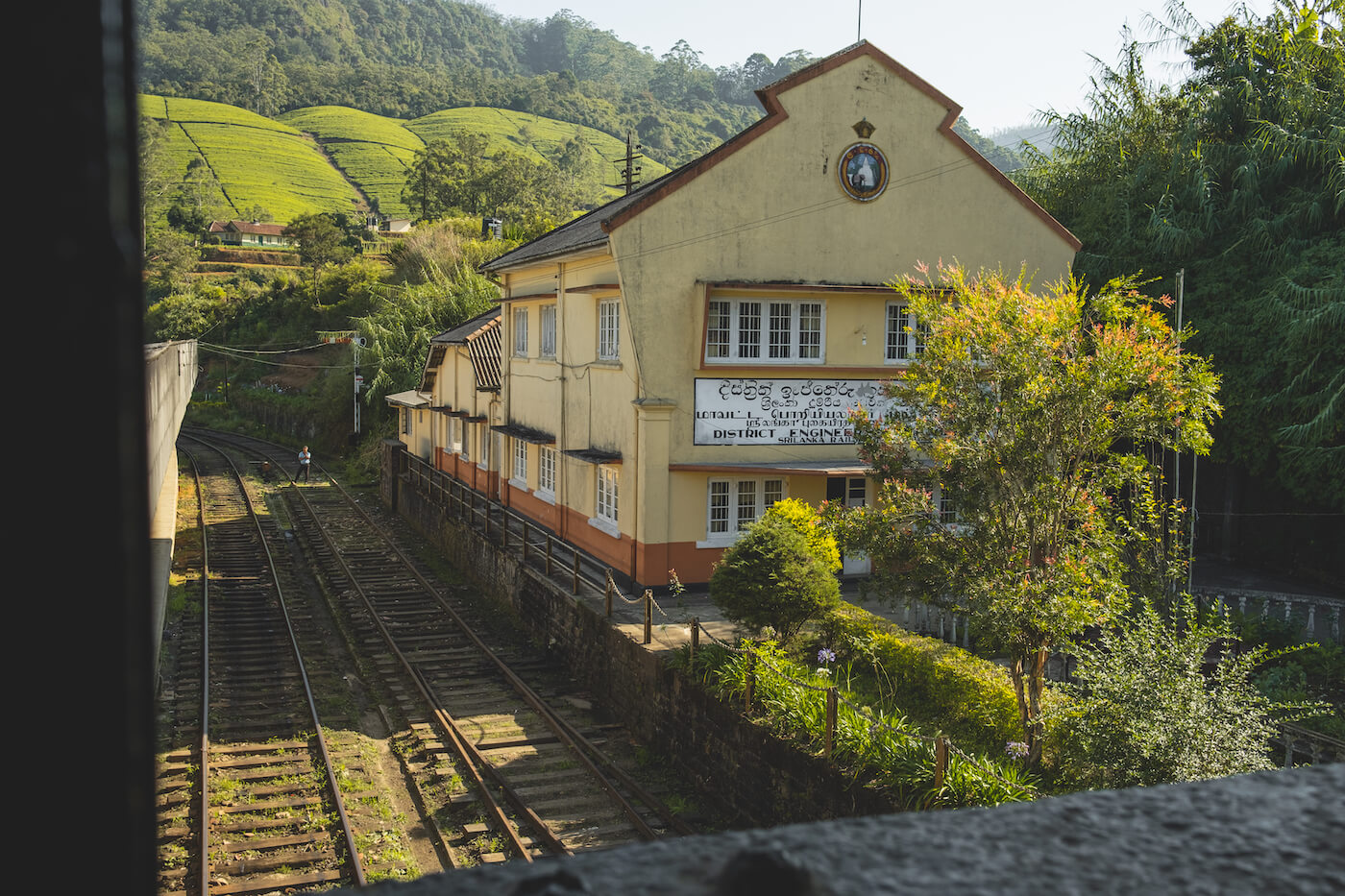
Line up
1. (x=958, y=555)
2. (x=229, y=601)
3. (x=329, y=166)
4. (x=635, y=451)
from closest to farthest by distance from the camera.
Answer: (x=958, y=555) → (x=635, y=451) → (x=229, y=601) → (x=329, y=166)

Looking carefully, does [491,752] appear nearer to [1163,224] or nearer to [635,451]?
[635,451]

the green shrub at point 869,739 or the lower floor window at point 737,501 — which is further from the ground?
the lower floor window at point 737,501

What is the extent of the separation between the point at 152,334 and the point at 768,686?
205ft

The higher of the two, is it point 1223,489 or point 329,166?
point 329,166

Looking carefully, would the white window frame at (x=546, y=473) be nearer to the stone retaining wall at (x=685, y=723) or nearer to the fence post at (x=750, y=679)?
the stone retaining wall at (x=685, y=723)

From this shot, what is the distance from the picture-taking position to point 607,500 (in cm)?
2092

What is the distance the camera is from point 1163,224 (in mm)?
24984

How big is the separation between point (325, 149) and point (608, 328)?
130703 mm

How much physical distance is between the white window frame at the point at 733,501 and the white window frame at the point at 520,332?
8807mm

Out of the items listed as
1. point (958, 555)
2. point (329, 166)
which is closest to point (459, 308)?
point (958, 555)

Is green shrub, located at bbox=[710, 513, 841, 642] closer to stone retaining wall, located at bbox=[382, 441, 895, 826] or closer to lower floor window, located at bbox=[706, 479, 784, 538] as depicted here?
stone retaining wall, located at bbox=[382, 441, 895, 826]

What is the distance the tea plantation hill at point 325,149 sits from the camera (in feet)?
373

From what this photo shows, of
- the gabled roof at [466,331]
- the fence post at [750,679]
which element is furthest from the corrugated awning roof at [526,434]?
the fence post at [750,679]

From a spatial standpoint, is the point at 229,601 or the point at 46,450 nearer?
the point at 46,450
